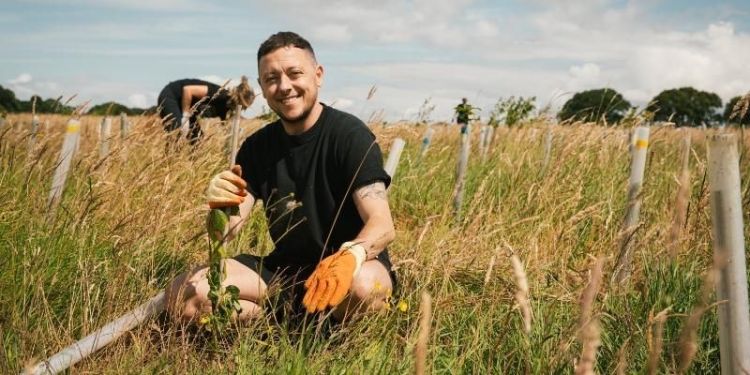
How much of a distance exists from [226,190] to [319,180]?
464 mm

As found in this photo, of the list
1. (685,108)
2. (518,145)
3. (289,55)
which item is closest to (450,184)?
(518,145)

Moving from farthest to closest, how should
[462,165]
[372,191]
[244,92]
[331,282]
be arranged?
[244,92]
[462,165]
[372,191]
[331,282]

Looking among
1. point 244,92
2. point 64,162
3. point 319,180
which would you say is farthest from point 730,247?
point 244,92

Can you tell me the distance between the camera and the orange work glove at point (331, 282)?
1856 mm

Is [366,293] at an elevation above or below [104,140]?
below

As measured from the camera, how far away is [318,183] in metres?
2.51

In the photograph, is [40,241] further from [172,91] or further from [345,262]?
[172,91]

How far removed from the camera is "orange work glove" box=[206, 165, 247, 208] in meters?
2.12

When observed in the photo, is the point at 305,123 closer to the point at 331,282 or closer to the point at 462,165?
the point at 331,282

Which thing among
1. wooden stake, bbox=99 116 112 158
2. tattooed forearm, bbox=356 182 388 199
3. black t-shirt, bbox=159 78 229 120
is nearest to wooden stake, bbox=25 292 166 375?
tattooed forearm, bbox=356 182 388 199

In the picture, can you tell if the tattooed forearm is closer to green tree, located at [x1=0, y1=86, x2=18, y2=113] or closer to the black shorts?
the black shorts

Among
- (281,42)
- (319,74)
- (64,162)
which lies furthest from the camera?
(64,162)

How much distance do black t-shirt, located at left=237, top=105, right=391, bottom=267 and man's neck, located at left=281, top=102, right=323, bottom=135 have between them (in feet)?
0.06

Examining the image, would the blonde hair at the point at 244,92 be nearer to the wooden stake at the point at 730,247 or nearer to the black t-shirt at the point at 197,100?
the black t-shirt at the point at 197,100
